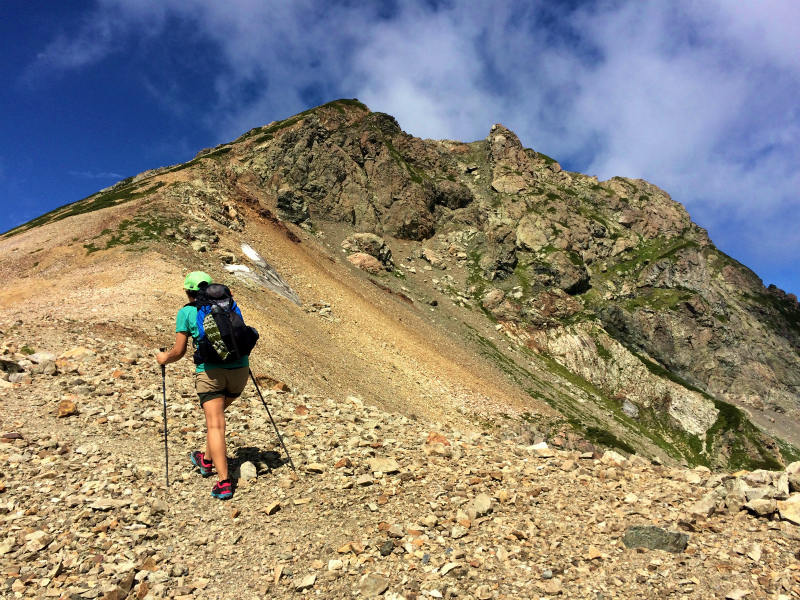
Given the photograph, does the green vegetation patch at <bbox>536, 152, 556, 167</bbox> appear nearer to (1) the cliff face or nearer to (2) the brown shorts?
(1) the cliff face

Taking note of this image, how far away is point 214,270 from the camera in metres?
30.8

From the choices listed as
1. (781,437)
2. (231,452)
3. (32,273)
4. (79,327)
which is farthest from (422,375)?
(781,437)

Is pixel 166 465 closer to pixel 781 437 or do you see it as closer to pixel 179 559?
pixel 179 559

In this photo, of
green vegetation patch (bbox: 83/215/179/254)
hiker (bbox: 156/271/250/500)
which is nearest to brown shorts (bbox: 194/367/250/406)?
hiker (bbox: 156/271/250/500)

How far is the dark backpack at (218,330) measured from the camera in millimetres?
7398

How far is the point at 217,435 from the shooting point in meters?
7.53

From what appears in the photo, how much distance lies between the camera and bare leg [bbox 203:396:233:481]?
7.32 metres

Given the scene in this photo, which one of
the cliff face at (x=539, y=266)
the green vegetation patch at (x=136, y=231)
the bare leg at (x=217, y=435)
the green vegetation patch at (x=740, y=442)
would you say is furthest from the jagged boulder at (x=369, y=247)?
A: the green vegetation patch at (x=740, y=442)

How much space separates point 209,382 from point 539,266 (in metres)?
88.1

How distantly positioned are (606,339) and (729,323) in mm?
53537

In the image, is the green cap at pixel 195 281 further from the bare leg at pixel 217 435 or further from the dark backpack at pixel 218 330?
the bare leg at pixel 217 435

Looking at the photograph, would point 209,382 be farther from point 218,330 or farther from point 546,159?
point 546,159

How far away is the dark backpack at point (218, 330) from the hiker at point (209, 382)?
0.09 meters

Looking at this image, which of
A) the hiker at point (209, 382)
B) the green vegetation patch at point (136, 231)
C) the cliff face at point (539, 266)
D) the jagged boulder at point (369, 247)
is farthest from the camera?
the jagged boulder at point (369, 247)
